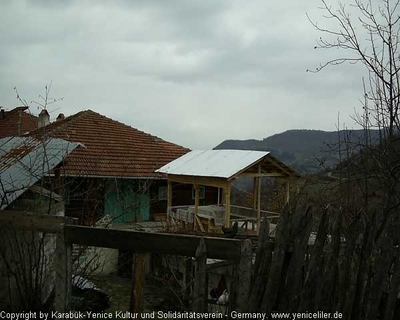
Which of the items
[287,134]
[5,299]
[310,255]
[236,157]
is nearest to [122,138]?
[236,157]

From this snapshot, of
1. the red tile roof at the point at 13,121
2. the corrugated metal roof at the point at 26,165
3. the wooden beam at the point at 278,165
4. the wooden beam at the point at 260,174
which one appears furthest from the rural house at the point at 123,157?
the corrugated metal roof at the point at 26,165

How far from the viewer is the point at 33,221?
368 cm

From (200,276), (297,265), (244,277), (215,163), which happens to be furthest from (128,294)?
(297,265)

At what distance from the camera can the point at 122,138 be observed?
854 inches

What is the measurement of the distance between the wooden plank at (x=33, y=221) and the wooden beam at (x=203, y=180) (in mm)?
10773

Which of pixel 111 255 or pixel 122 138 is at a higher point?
pixel 122 138

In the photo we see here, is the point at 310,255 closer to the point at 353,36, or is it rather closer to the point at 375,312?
the point at 375,312

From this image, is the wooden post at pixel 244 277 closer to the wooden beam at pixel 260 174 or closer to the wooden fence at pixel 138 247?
the wooden fence at pixel 138 247

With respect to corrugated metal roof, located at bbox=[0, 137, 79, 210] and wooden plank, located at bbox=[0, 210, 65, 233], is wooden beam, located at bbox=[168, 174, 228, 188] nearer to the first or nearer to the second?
corrugated metal roof, located at bbox=[0, 137, 79, 210]

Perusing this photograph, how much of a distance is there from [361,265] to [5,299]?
3.60m

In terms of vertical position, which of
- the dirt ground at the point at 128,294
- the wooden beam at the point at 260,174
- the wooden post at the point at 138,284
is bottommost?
the dirt ground at the point at 128,294

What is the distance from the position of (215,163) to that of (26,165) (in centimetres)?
1084

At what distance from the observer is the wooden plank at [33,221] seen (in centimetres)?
359

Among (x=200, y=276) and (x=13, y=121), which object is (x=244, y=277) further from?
(x=13, y=121)
